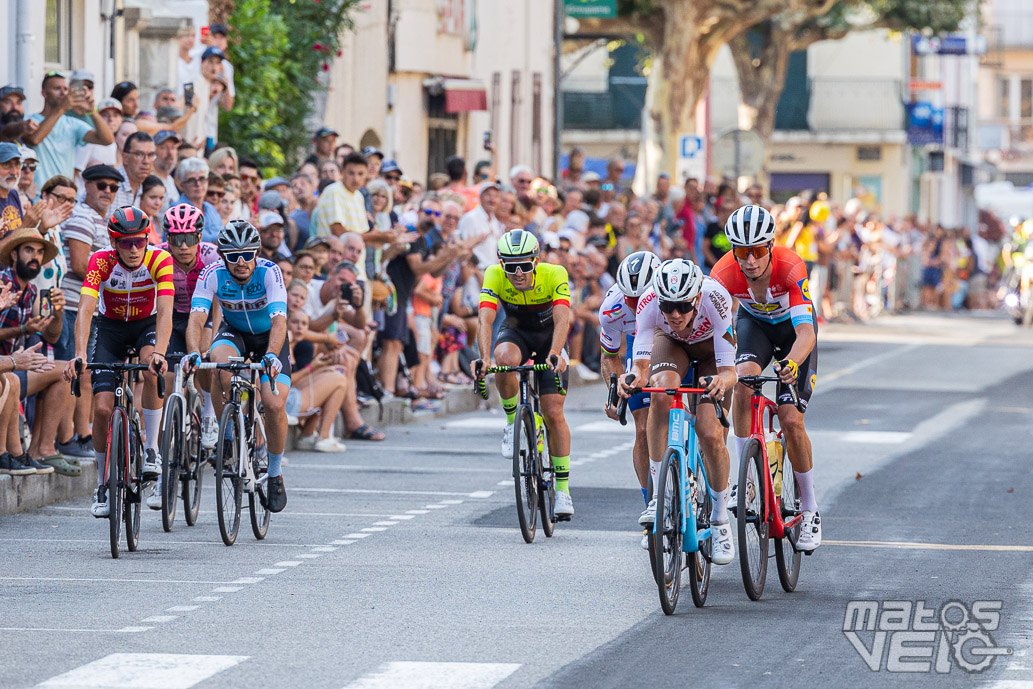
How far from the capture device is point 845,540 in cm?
1245

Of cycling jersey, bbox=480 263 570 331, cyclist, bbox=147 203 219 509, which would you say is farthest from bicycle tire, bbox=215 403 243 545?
cycling jersey, bbox=480 263 570 331

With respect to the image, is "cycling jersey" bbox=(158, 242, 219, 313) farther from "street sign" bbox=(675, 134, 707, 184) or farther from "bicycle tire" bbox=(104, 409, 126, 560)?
"street sign" bbox=(675, 134, 707, 184)

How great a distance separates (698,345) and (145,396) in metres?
3.78

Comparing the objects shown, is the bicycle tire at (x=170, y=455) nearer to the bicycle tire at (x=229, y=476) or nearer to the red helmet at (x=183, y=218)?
the bicycle tire at (x=229, y=476)

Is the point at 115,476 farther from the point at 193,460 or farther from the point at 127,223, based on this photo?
the point at 127,223

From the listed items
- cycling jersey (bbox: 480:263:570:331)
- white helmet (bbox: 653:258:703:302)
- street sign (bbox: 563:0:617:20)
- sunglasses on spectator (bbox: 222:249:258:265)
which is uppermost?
street sign (bbox: 563:0:617:20)

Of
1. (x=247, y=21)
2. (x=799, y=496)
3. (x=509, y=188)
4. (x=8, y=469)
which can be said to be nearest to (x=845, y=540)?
(x=799, y=496)

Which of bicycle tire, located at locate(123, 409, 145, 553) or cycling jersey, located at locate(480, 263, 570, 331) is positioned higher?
cycling jersey, located at locate(480, 263, 570, 331)

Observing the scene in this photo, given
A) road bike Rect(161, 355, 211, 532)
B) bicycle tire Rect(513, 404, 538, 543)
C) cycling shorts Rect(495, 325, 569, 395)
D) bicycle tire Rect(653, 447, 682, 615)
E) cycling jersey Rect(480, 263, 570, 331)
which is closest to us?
bicycle tire Rect(653, 447, 682, 615)

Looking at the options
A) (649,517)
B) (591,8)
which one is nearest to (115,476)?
(649,517)

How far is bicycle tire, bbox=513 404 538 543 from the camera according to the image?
12406 mm

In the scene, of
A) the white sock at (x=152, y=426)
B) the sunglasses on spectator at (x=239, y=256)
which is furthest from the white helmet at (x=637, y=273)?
the white sock at (x=152, y=426)

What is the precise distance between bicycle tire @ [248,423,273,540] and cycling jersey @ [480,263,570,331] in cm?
162

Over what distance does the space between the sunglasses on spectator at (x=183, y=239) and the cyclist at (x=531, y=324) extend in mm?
1757
